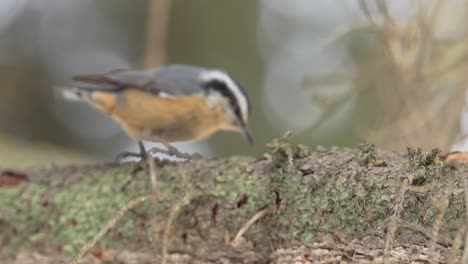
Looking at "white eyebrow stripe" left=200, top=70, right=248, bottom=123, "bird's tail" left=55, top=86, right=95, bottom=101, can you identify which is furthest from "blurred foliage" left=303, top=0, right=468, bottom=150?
"bird's tail" left=55, top=86, right=95, bottom=101

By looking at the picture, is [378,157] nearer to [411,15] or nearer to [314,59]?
[411,15]

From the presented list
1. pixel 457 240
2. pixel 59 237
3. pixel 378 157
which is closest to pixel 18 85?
pixel 59 237

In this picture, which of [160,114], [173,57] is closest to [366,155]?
[160,114]

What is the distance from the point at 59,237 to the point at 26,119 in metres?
2.90

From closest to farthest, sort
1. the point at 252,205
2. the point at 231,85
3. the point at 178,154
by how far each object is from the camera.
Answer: the point at 252,205 < the point at 178,154 < the point at 231,85

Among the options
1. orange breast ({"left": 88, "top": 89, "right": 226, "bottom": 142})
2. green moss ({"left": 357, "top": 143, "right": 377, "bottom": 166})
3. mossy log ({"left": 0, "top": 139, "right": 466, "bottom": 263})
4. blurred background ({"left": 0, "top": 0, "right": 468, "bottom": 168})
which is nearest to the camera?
mossy log ({"left": 0, "top": 139, "right": 466, "bottom": 263})

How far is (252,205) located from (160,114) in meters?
0.84

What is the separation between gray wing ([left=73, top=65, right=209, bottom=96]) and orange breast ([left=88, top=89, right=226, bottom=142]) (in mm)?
27

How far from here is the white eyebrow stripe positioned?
7.80 feet

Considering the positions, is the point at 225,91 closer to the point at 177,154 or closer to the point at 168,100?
the point at 168,100

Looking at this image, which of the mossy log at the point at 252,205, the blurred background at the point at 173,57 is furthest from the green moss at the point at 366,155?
the blurred background at the point at 173,57

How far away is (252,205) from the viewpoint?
4.88ft

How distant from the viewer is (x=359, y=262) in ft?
4.25

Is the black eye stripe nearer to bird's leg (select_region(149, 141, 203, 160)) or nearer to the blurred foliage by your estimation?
the blurred foliage
